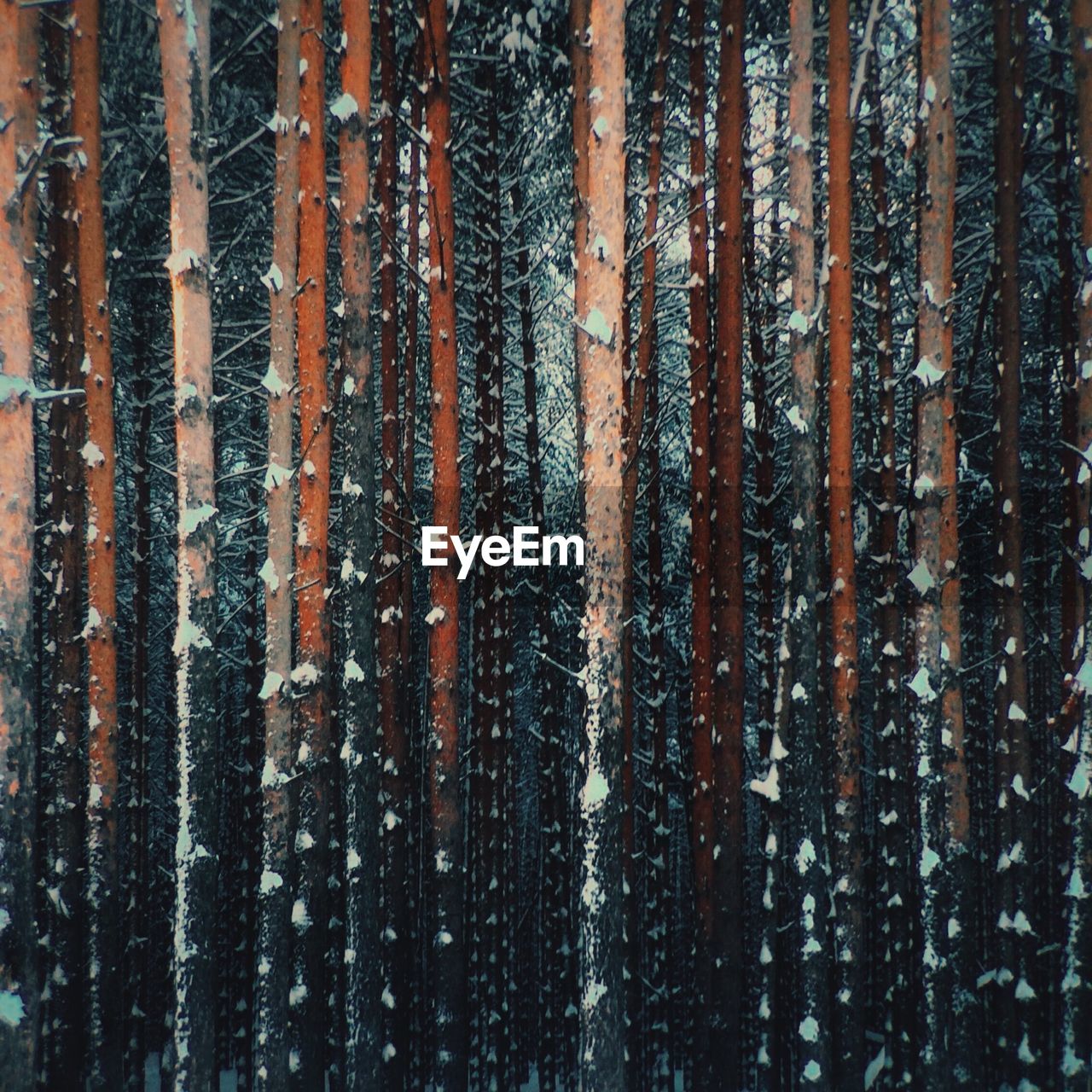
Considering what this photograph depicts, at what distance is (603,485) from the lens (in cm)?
531

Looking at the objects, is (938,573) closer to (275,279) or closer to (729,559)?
(729,559)

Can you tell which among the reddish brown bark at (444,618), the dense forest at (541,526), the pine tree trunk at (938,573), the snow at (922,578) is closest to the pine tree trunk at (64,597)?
the dense forest at (541,526)

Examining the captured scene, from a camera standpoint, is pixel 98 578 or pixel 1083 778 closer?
pixel 1083 778

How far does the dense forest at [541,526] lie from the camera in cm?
581

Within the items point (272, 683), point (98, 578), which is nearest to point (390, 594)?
point (272, 683)

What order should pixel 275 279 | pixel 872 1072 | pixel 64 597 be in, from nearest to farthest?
1. pixel 275 279
2. pixel 872 1072
3. pixel 64 597

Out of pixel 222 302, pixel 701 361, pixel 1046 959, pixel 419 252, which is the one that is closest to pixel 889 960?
pixel 1046 959

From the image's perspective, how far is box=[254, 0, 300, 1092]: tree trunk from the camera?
19.3 feet

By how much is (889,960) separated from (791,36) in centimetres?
776

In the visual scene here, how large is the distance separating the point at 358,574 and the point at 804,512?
10.6 feet

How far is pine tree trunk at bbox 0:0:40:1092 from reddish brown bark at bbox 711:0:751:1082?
4.85 metres

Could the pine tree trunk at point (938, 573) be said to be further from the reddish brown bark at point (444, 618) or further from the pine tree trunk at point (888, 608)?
the reddish brown bark at point (444, 618)

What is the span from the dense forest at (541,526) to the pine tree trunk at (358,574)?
3cm

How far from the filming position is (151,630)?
43.5 ft
